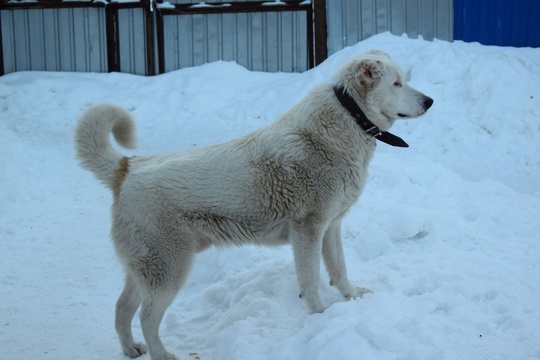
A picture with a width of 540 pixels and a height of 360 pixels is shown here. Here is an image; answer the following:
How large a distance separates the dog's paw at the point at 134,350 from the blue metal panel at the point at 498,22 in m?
8.92

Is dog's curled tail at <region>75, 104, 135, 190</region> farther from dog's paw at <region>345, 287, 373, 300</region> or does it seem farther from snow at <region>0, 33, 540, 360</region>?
dog's paw at <region>345, 287, 373, 300</region>

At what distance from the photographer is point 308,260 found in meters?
4.49

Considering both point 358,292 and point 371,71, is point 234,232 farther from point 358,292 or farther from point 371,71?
point 371,71

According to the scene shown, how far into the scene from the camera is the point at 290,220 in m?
4.49

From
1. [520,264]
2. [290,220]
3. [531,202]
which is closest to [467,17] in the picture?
[531,202]

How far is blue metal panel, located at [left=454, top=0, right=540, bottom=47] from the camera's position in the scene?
11.7 metres

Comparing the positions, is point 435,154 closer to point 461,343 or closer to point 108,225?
point 108,225

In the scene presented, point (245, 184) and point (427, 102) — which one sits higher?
point (427, 102)

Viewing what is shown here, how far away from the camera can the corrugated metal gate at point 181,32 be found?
11961mm

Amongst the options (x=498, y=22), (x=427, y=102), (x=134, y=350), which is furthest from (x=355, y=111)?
(x=498, y=22)

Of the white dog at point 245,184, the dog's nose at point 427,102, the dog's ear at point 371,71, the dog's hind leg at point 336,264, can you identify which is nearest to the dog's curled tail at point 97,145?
the white dog at point 245,184

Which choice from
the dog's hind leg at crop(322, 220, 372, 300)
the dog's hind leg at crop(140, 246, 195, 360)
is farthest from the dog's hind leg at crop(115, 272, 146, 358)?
the dog's hind leg at crop(322, 220, 372, 300)

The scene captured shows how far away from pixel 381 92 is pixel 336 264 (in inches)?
47.9

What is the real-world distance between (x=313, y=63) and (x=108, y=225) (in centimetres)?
599
